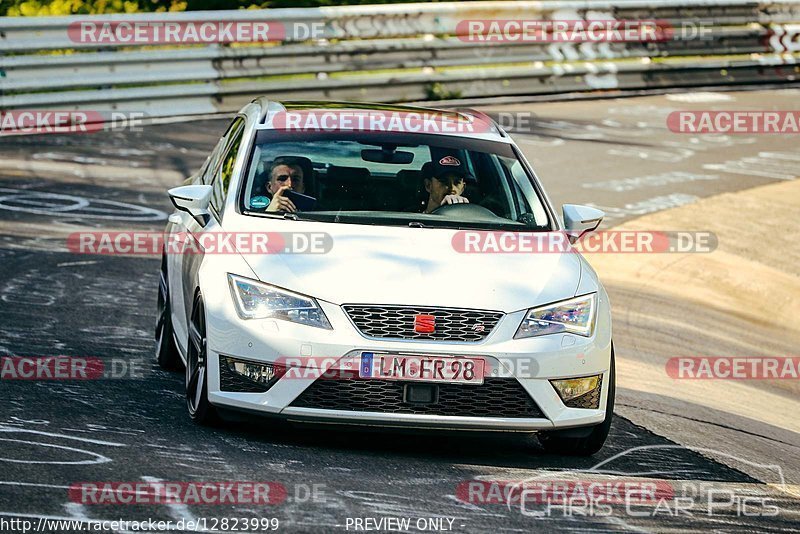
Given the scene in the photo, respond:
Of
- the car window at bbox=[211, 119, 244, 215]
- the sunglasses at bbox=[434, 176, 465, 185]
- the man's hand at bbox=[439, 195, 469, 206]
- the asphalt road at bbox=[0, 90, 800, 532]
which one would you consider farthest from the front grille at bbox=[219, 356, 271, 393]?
the sunglasses at bbox=[434, 176, 465, 185]

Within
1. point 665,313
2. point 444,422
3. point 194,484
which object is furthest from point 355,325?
point 665,313

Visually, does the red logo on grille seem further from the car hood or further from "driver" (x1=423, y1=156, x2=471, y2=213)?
"driver" (x1=423, y1=156, x2=471, y2=213)

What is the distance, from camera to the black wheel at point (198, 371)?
7.19m

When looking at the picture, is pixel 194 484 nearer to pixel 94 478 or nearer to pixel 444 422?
pixel 94 478

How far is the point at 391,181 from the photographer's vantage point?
27.2 ft

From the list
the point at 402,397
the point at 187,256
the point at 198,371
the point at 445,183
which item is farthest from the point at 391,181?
the point at 402,397

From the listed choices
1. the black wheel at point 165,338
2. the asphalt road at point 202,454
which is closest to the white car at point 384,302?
the asphalt road at point 202,454

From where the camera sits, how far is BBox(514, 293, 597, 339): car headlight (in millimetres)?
7035

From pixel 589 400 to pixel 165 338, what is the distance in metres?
2.82

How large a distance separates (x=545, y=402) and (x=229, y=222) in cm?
195

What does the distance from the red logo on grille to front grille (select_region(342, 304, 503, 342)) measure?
0.01m

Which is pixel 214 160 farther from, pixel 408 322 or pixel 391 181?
pixel 408 322

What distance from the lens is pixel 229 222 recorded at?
773cm

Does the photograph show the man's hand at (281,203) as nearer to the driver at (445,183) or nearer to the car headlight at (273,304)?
the driver at (445,183)
